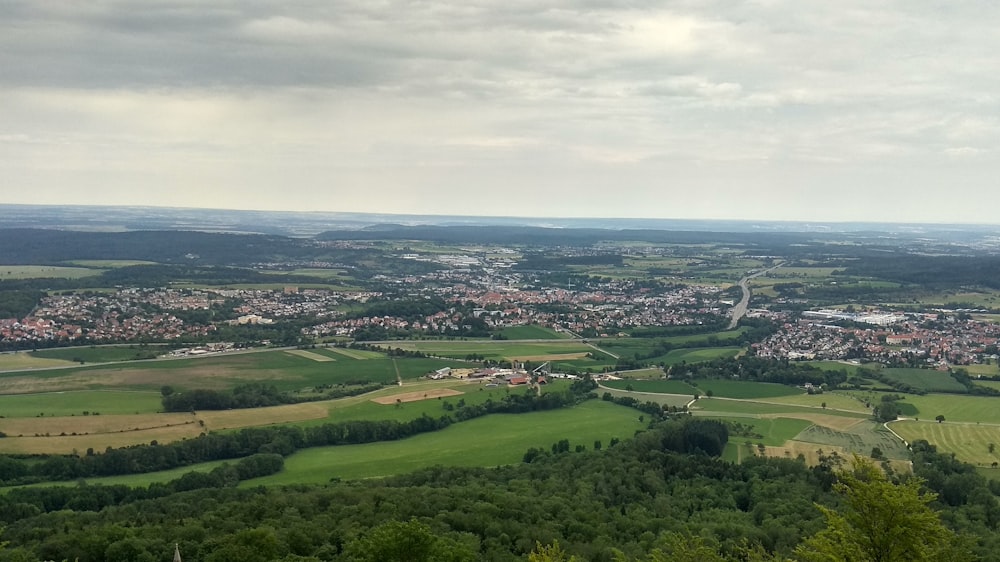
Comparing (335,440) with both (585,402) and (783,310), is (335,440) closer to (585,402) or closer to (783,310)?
(585,402)

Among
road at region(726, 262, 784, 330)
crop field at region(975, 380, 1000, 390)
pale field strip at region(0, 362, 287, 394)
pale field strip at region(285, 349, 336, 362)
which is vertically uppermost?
road at region(726, 262, 784, 330)

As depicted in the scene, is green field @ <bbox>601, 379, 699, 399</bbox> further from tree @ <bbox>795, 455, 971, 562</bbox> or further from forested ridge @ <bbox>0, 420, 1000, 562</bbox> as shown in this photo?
tree @ <bbox>795, 455, 971, 562</bbox>

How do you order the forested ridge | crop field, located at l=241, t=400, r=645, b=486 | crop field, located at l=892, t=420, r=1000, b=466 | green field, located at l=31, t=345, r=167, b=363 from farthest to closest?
green field, located at l=31, t=345, r=167, b=363, crop field, located at l=892, t=420, r=1000, b=466, crop field, located at l=241, t=400, r=645, b=486, the forested ridge

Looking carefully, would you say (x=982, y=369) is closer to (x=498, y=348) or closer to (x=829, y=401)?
(x=829, y=401)

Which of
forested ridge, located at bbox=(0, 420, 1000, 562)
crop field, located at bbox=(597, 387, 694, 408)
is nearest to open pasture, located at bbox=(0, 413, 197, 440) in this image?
forested ridge, located at bbox=(0, 420, 1000, 562)

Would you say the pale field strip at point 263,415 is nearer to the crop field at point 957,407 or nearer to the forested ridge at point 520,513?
the forested ridge at point 520,513

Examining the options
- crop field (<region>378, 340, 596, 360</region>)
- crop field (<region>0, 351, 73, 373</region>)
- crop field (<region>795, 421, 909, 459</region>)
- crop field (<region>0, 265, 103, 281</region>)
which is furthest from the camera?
crop field (<region>0, 265, 103, 281</region>)
